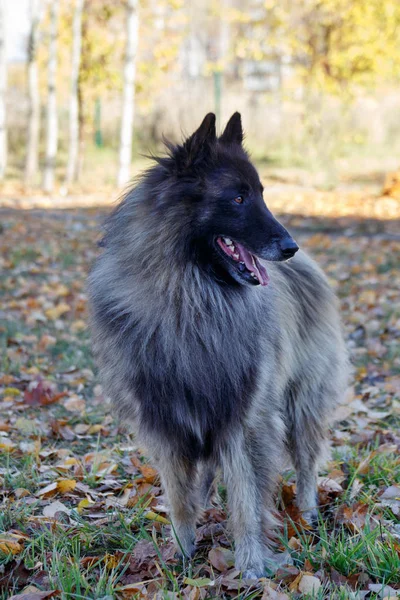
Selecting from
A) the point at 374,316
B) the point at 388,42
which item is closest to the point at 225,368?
the point at 374,316

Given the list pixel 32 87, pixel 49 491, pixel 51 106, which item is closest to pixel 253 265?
pixel 49 491

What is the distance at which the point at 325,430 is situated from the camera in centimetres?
368

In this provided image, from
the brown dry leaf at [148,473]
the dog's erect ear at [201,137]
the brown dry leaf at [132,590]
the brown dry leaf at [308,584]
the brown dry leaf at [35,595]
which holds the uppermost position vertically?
the dog's erect ear at [201,137]

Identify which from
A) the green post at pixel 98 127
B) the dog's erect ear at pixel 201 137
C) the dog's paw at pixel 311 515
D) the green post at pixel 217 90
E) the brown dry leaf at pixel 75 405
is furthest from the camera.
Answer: the green post at pixel 98 127

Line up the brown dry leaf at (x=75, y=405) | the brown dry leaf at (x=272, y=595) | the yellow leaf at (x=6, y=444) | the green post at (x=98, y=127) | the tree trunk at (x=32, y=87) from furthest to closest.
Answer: the green post at (x=98, y=127) < the tree trunk at (x=32, y=87) < the brown dry leaf at (x=75, y=405) < the yellow leaf at (x=6, y=444) < the brown dry leaf at (x=272, y=595)

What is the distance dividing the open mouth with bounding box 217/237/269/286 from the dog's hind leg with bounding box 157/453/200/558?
2.86 feet

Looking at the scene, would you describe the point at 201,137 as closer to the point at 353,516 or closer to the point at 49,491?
the point at 353,516

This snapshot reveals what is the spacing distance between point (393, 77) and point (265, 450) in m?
16.7

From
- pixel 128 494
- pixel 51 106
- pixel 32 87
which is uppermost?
pixel 32 87

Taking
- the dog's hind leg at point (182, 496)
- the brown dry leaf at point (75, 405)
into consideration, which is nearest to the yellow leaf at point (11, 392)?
the brown dry leaf at point (75, 405)

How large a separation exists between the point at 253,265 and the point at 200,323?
335 millimetres

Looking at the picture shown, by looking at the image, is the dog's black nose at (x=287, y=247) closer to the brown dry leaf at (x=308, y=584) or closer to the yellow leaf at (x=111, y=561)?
the brown dry leaf at (x=308, y=584)

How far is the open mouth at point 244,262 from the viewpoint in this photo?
9.28ft

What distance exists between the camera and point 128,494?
355 centimetres
